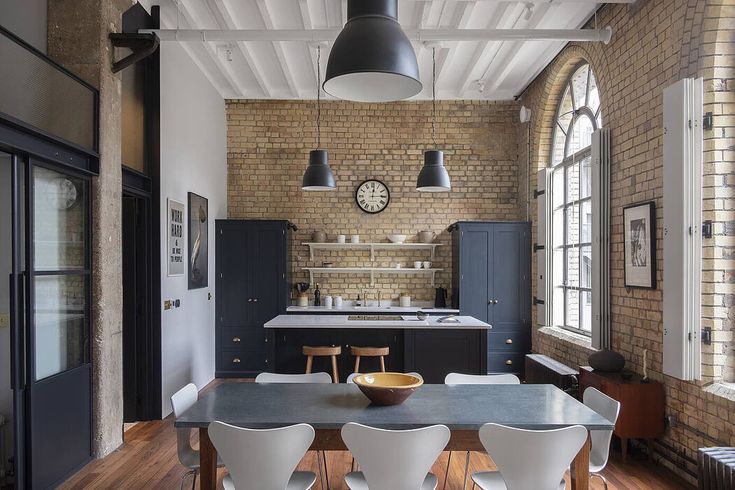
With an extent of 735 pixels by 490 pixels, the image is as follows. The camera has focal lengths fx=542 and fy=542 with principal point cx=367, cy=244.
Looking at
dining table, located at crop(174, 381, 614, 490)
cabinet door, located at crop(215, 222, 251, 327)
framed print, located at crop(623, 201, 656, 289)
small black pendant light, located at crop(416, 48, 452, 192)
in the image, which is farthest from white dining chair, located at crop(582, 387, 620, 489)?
cabinet door, located at crop(215, 222, 251, 327)

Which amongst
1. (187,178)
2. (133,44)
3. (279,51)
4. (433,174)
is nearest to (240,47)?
(279,51)

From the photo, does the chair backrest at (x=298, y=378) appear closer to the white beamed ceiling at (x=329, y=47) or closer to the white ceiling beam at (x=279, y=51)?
the white ceiling beam at (x=279, y=51)

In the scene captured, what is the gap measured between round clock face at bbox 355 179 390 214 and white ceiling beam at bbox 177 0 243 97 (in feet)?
7.65

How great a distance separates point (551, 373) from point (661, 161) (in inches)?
93.6

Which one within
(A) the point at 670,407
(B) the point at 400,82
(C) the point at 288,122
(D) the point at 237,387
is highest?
(C) the point at 288,122

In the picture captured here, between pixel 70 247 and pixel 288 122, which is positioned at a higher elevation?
pixel 288 122

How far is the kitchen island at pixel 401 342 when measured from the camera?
5.88 meters

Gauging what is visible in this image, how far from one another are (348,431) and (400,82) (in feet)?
5.59

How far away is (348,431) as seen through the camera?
253cm

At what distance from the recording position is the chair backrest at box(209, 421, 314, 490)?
8.25 feet

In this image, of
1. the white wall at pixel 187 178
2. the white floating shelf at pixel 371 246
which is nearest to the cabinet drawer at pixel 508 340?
the white floating shelf at pixel 371 246

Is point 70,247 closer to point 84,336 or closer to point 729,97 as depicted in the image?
point 84,336

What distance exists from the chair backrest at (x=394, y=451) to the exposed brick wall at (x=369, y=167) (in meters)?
5.86

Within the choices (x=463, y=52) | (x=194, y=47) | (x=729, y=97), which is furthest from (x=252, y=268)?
(x=729, y=97)
